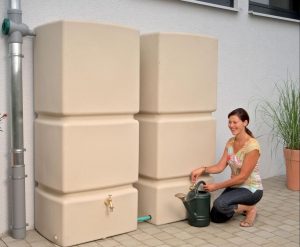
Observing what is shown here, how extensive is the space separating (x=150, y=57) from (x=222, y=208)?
5.19 ft

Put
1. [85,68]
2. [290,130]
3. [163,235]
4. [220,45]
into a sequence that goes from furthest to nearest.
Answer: [290,130] → [220,45] → [163,235] → [85,68]

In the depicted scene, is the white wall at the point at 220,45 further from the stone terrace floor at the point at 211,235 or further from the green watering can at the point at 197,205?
the green watering can at the point at 197,205

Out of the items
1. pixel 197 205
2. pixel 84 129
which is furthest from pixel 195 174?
pixel 84 129

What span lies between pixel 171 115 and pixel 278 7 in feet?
10.5

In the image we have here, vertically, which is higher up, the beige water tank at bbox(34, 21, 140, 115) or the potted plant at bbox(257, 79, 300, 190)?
the beige water tank at bbox(34, 21, 140, 115)

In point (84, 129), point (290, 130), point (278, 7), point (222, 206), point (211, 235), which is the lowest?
point (211, 235)

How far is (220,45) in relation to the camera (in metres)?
5.38

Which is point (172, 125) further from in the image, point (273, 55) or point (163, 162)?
point (273, 55)

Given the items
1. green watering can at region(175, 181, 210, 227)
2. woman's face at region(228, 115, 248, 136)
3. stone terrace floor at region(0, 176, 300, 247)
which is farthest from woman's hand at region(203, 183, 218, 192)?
woman's face at region(228, 115, 248, 136)

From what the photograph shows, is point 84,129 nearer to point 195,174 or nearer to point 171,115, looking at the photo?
point 171,115

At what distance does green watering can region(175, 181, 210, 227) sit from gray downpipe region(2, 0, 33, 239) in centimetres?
143

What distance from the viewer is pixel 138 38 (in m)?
3.79

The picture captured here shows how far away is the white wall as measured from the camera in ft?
12.5

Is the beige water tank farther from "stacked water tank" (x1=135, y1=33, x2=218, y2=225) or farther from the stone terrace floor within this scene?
the stone terrace floor
